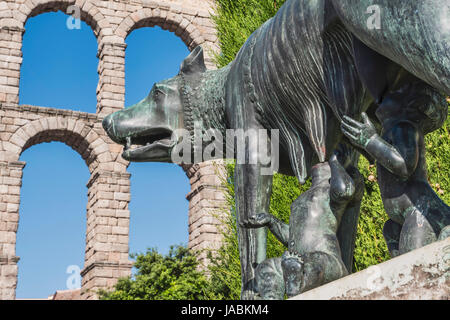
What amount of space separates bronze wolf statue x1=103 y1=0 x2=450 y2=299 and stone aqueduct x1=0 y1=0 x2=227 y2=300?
1478 cm

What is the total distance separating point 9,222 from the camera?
18.2 m

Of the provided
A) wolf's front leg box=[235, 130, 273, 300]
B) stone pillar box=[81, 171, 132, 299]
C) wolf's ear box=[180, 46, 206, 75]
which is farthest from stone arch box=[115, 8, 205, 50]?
wolf's front leg box=[235, 130, 273, 300]

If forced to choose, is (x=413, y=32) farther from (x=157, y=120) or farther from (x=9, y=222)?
(x=9, y=222)

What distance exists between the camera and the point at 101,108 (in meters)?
20.0

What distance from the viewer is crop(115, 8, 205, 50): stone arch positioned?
68.5 feet

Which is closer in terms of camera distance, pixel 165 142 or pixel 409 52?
pixel 409 52

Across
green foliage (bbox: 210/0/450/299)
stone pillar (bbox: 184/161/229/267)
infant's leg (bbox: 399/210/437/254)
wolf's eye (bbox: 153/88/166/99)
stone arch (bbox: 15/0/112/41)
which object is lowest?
infant's leg (bbox: 399/210/437/254)

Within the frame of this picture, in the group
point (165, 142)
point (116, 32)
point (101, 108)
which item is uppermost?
point (116, 32)

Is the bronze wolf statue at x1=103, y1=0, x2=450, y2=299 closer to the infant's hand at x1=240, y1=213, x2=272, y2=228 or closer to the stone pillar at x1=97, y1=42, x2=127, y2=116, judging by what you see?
the infant's hand at x1=240, y1=213, x2=272, y2=228

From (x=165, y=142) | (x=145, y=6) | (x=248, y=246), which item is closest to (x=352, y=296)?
(x=248, y=246)

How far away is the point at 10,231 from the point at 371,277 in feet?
57.2

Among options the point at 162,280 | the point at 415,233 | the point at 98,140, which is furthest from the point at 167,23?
the point at 415,233
